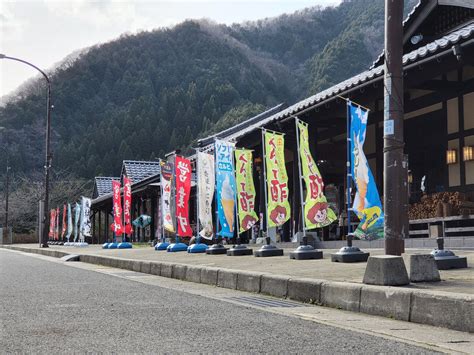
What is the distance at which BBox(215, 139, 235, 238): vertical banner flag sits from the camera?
14.2 metres

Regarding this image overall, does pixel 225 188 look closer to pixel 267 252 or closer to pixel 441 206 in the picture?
pixel 267 252

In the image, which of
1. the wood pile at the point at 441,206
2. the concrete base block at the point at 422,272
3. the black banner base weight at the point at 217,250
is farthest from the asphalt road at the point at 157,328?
the wood pile at the point at 441,206

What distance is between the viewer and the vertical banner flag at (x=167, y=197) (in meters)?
18.7

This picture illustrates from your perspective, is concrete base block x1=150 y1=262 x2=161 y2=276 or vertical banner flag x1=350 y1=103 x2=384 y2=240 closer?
vertical banner flag x1=350 y1=103 x2=384 y2=240

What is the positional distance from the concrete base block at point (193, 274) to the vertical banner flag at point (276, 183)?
282cm

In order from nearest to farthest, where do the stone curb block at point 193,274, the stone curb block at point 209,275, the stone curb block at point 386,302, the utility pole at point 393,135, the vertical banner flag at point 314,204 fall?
the stone curb block at point 386,302
the utility pole at point 393,135
the stone curb block at point 209,275
the stone curb block at point 193,274
the vertical banner flag at point 314,204

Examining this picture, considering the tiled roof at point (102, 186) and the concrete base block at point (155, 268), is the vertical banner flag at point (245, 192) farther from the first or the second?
the tiled roof at point (102, 186)

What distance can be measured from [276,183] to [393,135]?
658 cm

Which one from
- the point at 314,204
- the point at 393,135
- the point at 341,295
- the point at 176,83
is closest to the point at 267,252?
the point at 314,204

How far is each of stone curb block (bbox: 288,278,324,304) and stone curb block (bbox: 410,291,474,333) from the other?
1.60m

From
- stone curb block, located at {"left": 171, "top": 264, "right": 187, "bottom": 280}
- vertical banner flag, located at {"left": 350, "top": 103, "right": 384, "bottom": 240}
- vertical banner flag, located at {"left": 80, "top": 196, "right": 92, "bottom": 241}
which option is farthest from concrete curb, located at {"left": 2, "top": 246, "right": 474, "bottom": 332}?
vertical banner flag, located at {"left": 80, "top": 196, "right": 92, "bottom": 241}

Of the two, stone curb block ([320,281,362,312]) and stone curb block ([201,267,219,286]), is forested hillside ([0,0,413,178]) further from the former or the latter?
stone curb block ([320,281,362,312])

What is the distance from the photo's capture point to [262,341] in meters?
4.35

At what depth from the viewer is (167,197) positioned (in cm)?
1911
